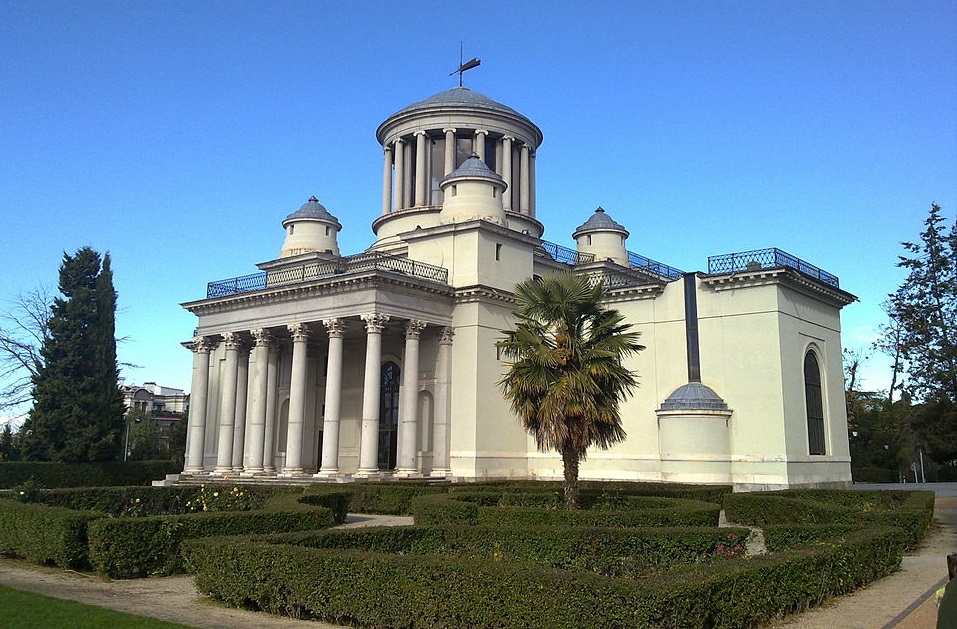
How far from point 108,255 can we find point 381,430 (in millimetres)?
19584

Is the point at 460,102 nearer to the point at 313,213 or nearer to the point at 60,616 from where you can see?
the point at 313,213

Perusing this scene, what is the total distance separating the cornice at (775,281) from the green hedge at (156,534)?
22.5 metres

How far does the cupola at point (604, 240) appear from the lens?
4644cm

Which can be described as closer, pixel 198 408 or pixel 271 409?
pixel 271 409

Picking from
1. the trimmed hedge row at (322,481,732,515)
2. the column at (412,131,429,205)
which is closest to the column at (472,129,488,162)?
the column at (412,131,429,205)

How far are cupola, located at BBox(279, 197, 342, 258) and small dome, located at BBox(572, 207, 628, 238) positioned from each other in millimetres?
14798

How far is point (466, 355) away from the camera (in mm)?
36312

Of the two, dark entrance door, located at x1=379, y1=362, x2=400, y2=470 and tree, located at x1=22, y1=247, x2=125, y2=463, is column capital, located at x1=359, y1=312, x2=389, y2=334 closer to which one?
dark entrance door, located at x1=379, y1=362, x2=400, y2=470

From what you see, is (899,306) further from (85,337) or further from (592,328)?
(85,337)

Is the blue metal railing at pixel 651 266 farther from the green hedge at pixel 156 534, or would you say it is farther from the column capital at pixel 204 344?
the green hedge at pixel 156 534

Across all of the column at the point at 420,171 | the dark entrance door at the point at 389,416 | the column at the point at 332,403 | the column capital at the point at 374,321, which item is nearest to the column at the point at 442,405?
the column capital at the point at 374,321

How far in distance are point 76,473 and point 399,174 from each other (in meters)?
24.1

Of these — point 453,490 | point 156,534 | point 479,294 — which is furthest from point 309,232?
point 156,534

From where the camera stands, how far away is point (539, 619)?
28.6 feet
